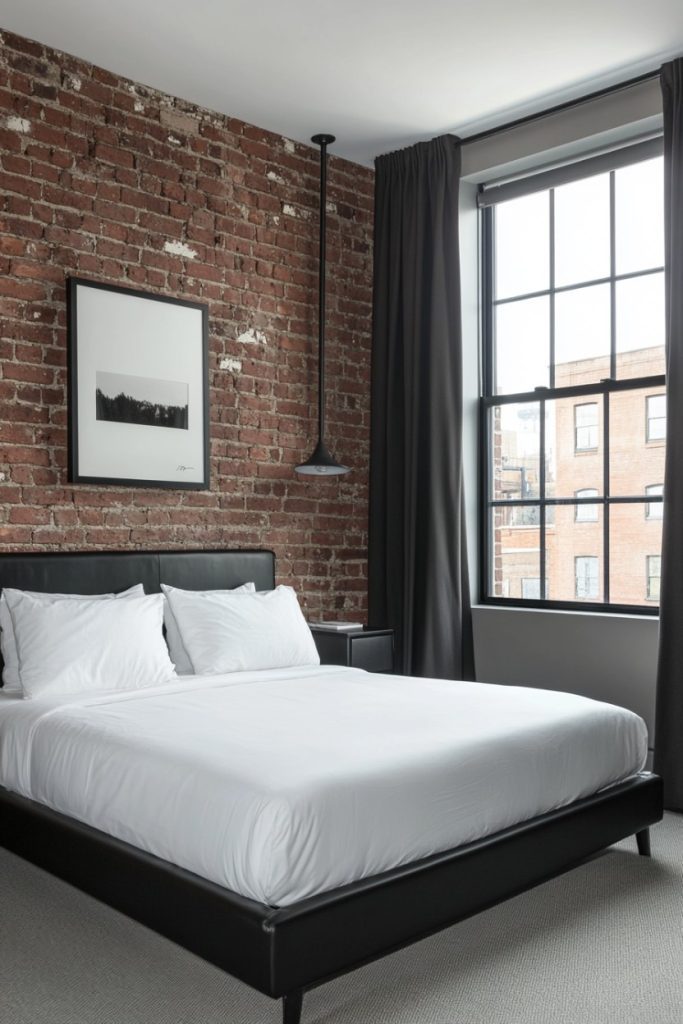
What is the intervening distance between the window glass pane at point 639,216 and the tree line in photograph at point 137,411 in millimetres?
2348

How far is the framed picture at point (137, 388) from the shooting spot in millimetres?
4266

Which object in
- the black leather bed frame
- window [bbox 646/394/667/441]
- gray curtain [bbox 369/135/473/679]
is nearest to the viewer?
the black leather bed frame

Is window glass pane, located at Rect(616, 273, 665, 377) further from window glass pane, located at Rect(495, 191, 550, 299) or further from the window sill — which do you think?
the window sill

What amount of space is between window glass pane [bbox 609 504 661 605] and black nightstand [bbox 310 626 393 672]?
3.86ft

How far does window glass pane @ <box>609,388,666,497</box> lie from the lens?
4664mm

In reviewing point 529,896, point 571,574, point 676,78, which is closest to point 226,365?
point 571,574

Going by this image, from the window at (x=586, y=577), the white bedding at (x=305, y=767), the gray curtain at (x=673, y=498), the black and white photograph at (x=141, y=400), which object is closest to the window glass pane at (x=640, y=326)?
the gray curtain at (x=673, y=498)

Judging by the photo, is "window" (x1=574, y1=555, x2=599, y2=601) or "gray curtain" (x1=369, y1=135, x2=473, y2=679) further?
"gray curtain" (x1=369, y1=135, x2=473, y2=679)

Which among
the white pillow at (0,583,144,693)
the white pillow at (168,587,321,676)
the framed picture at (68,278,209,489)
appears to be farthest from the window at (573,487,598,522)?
the white pillow at (0,583,144,693)

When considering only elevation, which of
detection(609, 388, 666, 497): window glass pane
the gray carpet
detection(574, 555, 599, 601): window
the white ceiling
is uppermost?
the white ceiling

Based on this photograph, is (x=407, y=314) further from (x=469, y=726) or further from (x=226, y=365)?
(x=469, y=726)

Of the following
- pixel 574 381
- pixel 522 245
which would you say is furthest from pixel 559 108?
pixel 574 381

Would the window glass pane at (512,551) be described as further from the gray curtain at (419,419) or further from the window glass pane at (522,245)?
the window glass pane at (522,245)

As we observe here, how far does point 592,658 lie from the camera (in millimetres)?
4652
